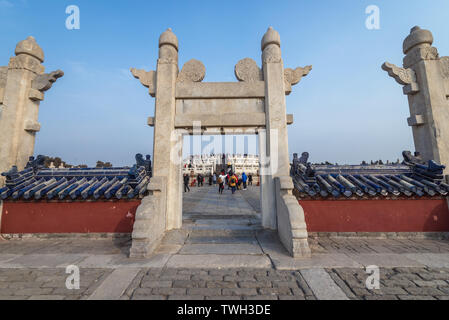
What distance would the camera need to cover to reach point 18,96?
5109mm

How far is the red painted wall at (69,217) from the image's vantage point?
14.6ft

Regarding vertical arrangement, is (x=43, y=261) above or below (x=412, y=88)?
below

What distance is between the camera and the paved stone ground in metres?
2.24

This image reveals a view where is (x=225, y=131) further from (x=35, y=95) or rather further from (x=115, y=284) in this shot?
(x=35, y=95)

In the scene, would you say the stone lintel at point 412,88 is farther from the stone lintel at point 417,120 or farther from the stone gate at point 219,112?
the stone gate at point 219,112

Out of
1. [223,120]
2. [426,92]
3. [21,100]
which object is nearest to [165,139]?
[223,120]

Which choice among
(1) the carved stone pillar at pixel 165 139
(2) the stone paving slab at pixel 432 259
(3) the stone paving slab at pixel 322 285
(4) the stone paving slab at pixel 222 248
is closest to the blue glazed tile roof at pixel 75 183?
(1) the carved stone pillar at pixel 165 139

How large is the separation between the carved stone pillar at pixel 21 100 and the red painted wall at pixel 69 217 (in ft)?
3.87

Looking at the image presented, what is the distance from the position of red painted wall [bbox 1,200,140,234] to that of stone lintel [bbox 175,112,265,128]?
226cm

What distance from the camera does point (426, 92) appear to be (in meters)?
5.07

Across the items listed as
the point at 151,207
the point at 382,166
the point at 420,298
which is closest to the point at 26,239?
the point at 151,207

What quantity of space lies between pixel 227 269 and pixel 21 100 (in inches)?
270

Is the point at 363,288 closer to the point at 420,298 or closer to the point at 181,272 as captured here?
the point at 420,298

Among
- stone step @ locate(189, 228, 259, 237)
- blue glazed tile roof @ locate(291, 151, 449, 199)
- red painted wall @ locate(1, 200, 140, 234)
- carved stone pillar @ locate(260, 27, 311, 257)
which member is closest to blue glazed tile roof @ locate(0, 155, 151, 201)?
red painted wall @ locate(1, 200, 140, 234)
